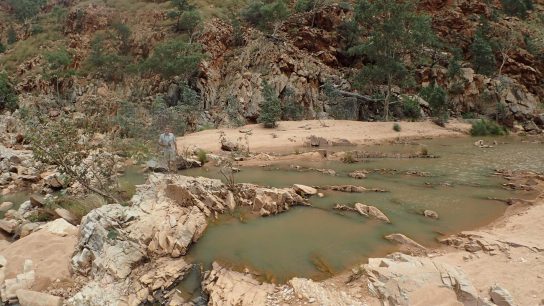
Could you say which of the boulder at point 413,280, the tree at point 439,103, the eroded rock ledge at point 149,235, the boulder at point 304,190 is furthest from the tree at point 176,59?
the boulder at point 413,280

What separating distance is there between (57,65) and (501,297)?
42.4 m

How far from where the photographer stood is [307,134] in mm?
25328

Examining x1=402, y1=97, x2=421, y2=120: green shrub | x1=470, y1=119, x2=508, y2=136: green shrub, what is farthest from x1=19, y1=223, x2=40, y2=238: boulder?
x1=470, y1=119, x2=508, y2=136: green shrub

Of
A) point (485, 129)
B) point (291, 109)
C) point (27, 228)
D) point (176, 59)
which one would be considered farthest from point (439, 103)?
point (27, 228)

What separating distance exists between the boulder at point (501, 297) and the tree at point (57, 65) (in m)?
41.3

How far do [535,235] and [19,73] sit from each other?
162 ft

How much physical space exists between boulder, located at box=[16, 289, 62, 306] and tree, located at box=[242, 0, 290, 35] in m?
35.5

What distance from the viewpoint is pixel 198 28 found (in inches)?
1587

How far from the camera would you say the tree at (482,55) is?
40938 mm

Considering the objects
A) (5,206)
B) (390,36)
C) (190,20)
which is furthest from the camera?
(190,20)

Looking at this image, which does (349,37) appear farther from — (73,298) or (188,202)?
(73,298)

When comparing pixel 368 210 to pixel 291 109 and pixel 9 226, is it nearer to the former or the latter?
pixel 9 226

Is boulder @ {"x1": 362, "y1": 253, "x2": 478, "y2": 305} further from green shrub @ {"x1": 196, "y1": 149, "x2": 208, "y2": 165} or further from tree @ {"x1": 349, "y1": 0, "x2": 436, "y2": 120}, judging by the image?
tree @ {"x1": 349, "y1": 0, "x2": 436, "y2": 120}

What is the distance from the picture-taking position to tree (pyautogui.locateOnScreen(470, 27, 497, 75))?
4094cm
